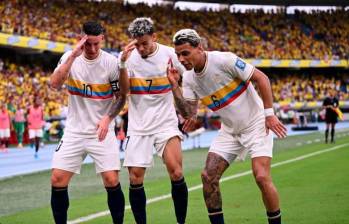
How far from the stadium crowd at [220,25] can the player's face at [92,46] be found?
31361 millimetres

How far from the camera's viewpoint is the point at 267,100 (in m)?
7.30

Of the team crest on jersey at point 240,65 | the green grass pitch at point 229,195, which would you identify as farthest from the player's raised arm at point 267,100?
the green grass pitch at point 229,195

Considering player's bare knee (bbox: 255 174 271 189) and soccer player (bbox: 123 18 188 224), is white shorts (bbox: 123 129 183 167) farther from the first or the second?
player's bare knee (bbox: 255 174 271 189)

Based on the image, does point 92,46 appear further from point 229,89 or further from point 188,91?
point 229,89

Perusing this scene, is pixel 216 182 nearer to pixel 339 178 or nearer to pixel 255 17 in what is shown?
pixel 339 178

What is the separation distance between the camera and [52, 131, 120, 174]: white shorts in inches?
316

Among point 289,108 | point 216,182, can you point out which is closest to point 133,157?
point 216,182

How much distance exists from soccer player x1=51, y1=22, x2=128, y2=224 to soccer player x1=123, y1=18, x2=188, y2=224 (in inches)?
12.0

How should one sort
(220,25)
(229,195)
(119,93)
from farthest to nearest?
(220,25)
(229,195)
(119,93)

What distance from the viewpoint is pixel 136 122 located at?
8.53 meters

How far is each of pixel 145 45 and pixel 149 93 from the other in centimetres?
55

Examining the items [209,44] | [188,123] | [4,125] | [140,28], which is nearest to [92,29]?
[140,28]

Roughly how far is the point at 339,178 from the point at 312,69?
2123 inches

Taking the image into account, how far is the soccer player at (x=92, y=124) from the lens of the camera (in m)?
8.00
